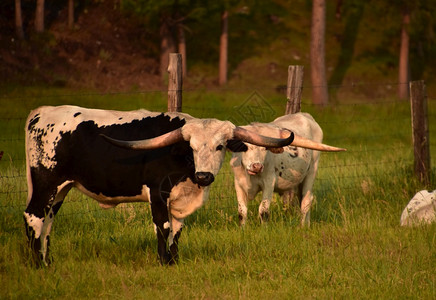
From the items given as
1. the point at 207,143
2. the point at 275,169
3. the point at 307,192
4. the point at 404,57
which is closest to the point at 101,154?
the point at 207,143

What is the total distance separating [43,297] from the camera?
18.4 feet

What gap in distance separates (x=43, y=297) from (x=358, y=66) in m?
23.8

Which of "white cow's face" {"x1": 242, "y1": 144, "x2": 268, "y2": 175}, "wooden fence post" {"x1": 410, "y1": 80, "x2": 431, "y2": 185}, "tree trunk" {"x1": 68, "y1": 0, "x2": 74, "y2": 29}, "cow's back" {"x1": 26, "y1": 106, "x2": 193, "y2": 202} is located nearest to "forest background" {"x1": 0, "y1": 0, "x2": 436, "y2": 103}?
"tree trunk" {"x1": 68, "y1": 0, "x2": 74, "y2": 29}

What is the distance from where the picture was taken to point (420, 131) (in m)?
10.4

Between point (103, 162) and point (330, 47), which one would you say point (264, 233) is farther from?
point (330, 47)

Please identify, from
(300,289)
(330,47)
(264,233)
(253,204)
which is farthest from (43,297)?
(330,47)

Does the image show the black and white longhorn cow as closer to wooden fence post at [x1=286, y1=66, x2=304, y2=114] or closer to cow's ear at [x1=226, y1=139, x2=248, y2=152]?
cow's ear at [x1=226, y1=139, x2=248, y2=152]

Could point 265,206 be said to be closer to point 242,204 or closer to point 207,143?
point 242,204

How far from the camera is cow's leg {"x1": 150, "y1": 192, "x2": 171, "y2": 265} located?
6.31 metres

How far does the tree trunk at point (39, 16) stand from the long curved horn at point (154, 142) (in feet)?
65.4

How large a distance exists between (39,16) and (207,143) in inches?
809

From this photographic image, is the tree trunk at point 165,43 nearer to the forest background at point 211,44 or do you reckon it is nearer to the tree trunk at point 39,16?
the forest background at point 211,44

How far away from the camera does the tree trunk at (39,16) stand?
24.6 metres

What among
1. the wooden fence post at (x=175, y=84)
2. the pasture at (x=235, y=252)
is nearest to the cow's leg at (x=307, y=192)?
the pasture at (x=235, y=252)
